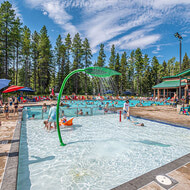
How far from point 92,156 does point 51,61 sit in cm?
4362

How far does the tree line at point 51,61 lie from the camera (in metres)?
28.8

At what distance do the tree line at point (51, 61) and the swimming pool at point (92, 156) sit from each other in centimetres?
2937

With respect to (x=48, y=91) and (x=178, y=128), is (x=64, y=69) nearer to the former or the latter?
(x=48, y=91)

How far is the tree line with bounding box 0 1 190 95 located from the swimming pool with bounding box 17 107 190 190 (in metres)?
29.4

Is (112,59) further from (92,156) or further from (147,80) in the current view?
(92,156)

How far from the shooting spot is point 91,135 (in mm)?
7898

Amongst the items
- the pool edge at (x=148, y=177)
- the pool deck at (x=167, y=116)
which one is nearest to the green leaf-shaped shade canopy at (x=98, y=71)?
A: the pool edge at (x=148, y=177)

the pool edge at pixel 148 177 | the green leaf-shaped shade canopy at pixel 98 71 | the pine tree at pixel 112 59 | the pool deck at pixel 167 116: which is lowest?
the pool edge at pixel 148 177

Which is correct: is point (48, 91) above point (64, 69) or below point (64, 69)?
below

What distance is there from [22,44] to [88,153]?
1503 inches

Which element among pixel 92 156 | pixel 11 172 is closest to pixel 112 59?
pixel 92 156

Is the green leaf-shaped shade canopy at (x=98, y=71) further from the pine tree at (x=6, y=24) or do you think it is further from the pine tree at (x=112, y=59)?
the pine tree at (x=112, y=59)

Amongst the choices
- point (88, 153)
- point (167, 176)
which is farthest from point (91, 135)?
point (167, 176)

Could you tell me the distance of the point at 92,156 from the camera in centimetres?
519
